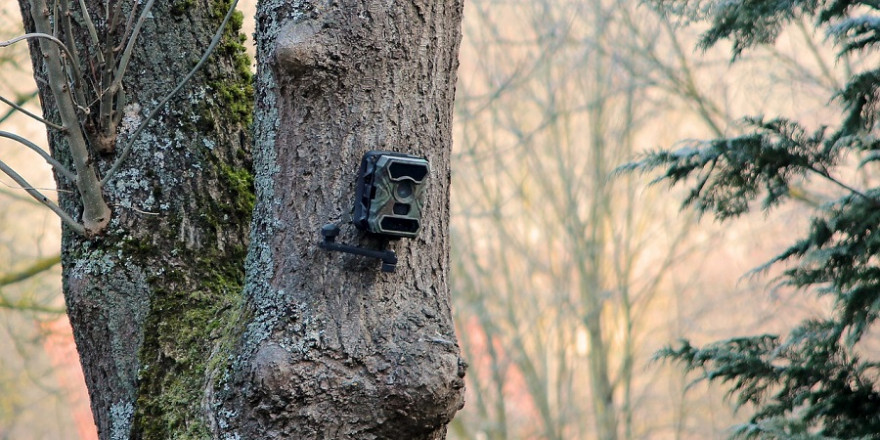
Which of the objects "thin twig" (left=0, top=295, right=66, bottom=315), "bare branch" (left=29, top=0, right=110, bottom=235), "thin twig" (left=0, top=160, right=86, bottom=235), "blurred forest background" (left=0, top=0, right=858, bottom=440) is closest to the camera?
"bare branch" (left=29, top=0, right=110, bottom=235)

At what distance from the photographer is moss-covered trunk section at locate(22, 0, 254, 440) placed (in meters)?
2.17

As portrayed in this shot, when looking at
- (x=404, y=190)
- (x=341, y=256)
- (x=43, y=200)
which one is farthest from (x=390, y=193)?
(x=43, y=200)

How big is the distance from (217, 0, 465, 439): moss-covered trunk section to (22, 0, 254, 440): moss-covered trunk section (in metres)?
0.24

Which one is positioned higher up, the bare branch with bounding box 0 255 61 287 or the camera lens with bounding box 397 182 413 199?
the bare branch with bounding box 0 255 61 287

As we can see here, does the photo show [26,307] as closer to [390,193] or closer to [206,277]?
[206,277]

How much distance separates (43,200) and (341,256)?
2.67 feet

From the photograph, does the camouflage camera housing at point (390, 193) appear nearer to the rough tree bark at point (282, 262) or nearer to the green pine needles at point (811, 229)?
the rough tree bark at point (282, 262)

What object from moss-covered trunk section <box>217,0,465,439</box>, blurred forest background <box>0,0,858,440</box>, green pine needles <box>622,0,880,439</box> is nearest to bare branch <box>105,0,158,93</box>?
moss-covered trunk section <box>217,0,465,439</box>

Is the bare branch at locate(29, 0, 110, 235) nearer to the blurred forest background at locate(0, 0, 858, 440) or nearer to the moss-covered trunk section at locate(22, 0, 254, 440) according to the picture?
the moss-covered trunk section at locate(22, 0, 254, 440)

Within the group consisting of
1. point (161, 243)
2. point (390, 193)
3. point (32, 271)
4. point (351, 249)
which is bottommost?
point (351, 249)

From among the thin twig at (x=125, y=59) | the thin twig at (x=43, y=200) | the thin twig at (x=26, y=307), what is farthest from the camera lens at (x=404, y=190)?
the thin twig at (x=26, y=307)

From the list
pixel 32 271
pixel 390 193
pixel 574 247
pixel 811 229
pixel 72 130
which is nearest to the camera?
pixel 390 193

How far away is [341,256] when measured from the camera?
74.3 inches

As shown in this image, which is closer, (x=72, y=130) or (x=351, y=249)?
(x=351, y=249)
